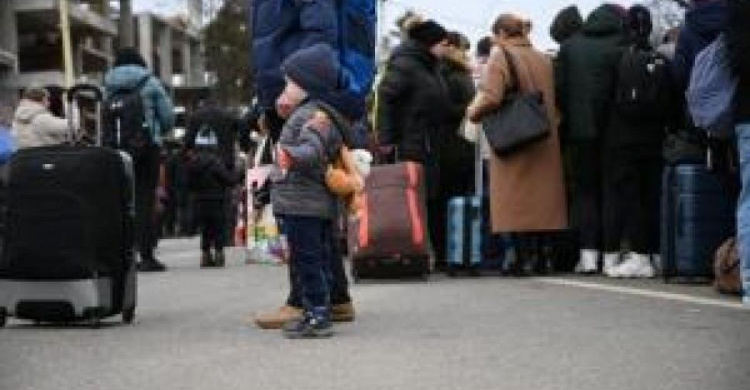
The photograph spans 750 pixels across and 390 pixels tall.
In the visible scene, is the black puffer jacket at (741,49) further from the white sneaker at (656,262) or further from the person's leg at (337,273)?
the white sneaker at (656,262)

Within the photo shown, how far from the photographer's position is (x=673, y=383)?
6145 mm

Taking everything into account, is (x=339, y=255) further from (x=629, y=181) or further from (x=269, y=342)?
(x=629, y=181)

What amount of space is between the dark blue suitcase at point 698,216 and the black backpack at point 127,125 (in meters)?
5.03

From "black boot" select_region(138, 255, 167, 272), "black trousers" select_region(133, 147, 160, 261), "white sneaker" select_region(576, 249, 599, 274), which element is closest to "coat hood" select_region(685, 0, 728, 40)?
"white sneaker" select_region(576, 249, 599, 274)

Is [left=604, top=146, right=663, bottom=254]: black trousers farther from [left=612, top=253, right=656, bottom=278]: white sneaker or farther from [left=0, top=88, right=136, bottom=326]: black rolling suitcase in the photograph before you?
[left=0, top=88, right=136, bottom=326]: black rolling suitcase

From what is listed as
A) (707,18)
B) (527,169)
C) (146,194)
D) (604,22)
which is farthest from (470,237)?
(146,194)

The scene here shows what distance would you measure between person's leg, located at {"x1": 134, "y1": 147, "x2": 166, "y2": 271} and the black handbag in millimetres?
3646

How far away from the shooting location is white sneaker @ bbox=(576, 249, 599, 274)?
38.3 feet

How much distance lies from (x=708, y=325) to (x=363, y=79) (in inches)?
88.5

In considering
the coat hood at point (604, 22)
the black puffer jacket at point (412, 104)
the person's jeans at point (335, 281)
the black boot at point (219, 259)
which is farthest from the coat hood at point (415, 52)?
the person's jeans at point (335, 281)

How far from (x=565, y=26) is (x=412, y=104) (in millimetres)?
1303

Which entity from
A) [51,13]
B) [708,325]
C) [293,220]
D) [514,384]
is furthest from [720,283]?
[51,13]

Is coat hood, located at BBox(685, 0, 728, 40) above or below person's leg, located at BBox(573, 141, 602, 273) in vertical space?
above

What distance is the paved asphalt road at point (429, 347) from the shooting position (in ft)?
20.8
